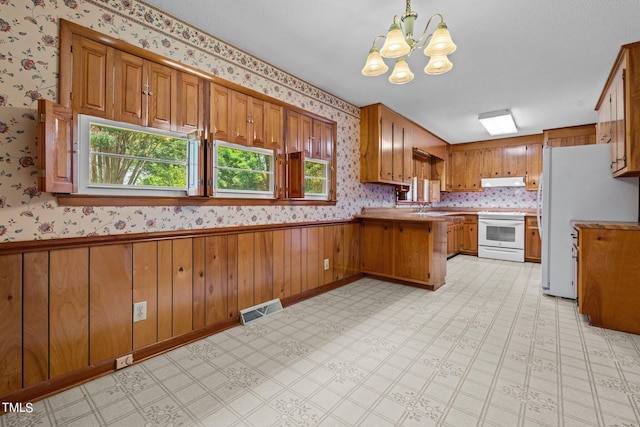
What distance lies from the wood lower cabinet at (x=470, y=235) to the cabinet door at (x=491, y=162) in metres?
1.07

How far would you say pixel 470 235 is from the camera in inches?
246

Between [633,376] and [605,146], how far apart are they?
8.49ft

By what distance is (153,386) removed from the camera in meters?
1.78

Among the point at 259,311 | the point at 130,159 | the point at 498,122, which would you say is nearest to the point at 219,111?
the point at 130,159

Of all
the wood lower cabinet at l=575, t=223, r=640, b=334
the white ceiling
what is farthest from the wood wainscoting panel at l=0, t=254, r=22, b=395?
the wood lower cabinet at l=575, t=223, r=640, b=334

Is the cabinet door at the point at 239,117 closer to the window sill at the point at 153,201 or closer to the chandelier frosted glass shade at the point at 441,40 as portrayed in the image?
the window sill at the point at 153,201

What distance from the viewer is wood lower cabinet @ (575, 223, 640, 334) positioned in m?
2.50

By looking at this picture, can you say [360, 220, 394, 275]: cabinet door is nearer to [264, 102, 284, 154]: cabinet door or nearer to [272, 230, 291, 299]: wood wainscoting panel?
[272, 230, 291, 299]: wood wainscoting panel

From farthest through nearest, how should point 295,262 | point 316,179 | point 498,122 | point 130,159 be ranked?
point 498,122 → point 316,179 → point 295,262 → point 130,159

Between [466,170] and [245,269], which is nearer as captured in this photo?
[245,269]

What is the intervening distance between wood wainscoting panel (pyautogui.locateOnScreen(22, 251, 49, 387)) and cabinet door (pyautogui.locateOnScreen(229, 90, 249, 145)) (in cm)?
165

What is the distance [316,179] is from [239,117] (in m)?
1.34

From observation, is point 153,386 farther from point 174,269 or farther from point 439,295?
point 439,295

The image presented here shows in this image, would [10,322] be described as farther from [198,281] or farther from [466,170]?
[466,170]
